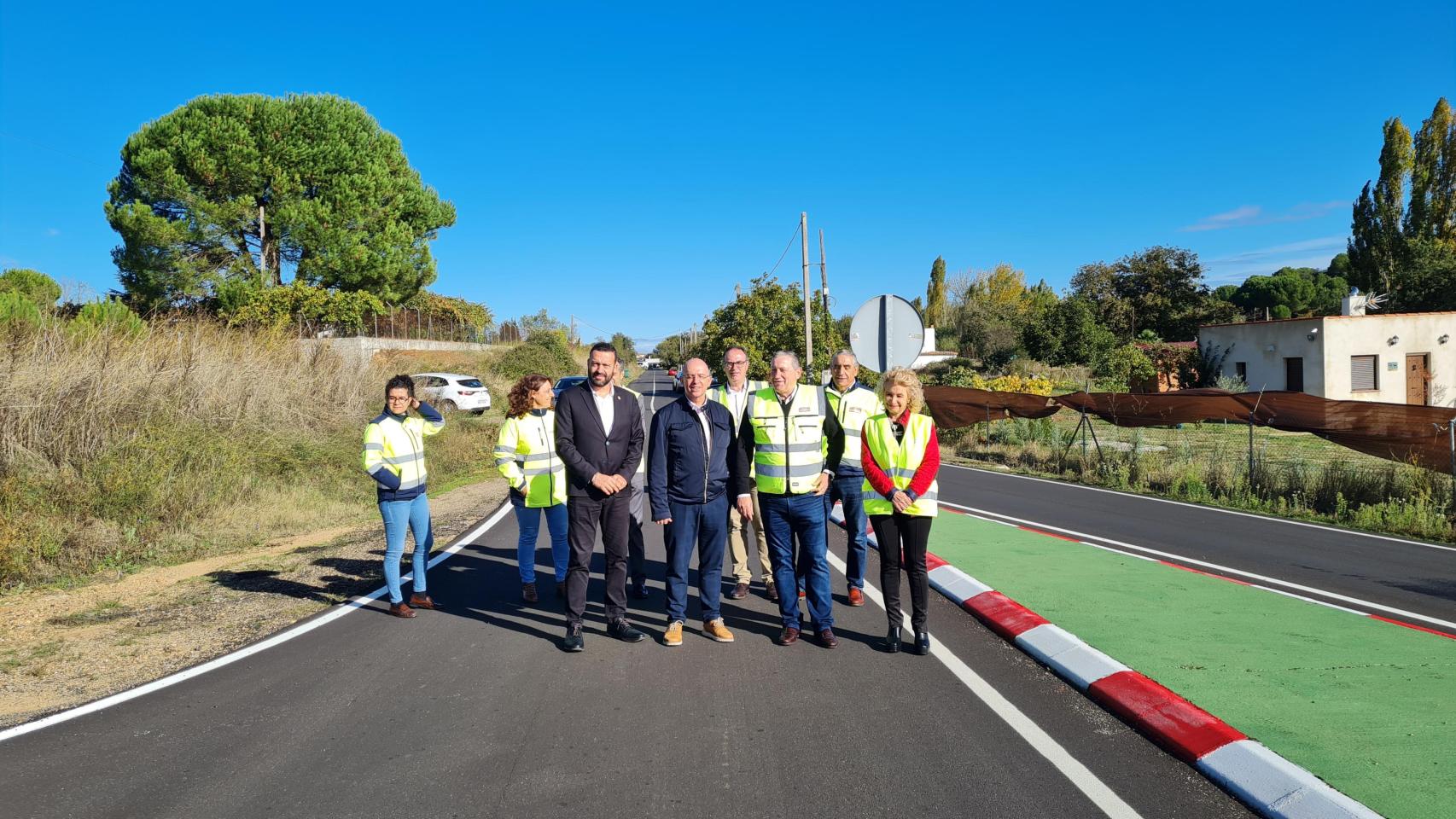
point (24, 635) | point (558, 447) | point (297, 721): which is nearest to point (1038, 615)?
point (558, 447)

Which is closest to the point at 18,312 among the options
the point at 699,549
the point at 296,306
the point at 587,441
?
the point at 587,441

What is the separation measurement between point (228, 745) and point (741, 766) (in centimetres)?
258

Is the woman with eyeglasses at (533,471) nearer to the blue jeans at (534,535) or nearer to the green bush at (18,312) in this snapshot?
the blue jeans at (534,535)

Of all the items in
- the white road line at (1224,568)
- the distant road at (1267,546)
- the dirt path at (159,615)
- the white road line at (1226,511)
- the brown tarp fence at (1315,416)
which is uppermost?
the brown tarp fence at (1315,416)

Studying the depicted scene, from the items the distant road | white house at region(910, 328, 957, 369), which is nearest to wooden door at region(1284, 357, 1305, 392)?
the distant road

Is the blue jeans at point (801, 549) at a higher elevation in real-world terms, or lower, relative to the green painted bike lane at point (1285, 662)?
higher

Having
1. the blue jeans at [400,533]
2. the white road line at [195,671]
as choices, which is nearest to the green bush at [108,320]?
the white road line at [195,671]

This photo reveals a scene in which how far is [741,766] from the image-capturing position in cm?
403

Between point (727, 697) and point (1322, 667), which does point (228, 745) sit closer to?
point (727, 697)

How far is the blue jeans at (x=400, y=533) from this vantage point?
6.94m

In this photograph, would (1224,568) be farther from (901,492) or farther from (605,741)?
(605,741)

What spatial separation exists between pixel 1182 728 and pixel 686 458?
3.29m

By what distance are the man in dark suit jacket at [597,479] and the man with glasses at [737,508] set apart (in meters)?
0.76

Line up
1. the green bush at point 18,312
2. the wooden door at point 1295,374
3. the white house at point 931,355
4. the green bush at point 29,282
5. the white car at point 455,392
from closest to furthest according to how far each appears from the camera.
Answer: the green bush at point 18,312 < the green bush at point 29,282 < the white car at point 455,392 < the wooden door at point 1295,374 < the white house at point 931,355
